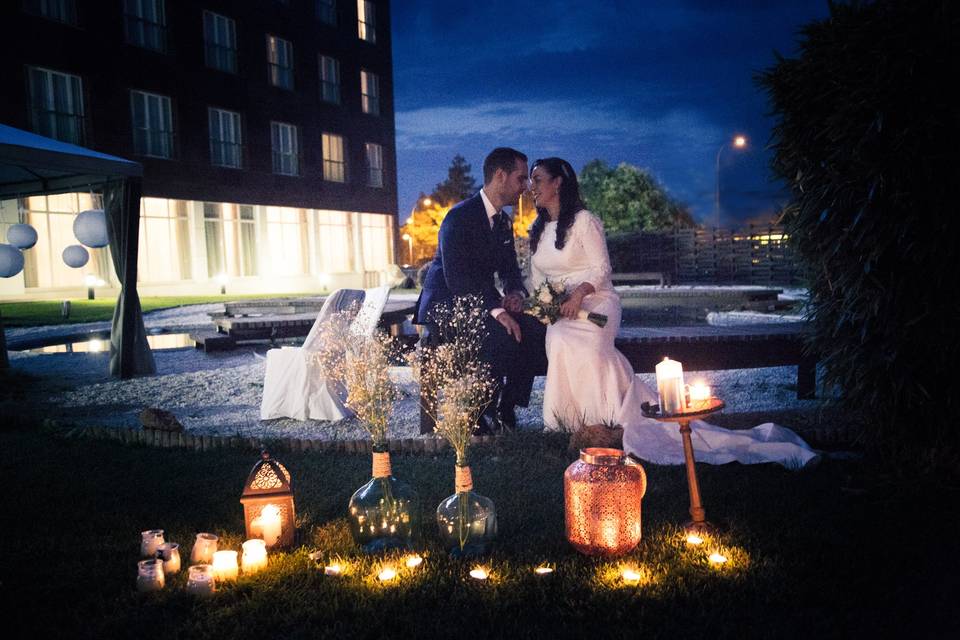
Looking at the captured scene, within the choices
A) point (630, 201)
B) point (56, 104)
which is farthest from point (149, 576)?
point (630, 201)

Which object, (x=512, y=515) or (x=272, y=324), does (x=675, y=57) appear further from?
(x=512, y=515)

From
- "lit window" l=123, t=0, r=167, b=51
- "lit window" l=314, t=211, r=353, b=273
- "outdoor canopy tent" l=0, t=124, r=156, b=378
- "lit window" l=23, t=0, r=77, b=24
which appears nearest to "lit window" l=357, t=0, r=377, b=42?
"lit window" l=314, t=211, r=353, b=273

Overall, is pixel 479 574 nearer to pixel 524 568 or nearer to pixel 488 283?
Answer: pixel 524 568

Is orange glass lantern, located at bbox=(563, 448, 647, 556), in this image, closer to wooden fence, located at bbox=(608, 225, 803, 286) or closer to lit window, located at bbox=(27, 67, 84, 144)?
wooden fence, located at bbox=(608, 225, 803, 286)

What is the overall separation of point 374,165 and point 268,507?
1301 inches

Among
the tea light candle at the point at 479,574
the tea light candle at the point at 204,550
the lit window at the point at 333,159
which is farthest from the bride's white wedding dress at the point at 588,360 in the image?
the lit window at the point at 333,159

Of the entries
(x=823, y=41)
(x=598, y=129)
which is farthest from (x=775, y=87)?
(x=598, y=129)

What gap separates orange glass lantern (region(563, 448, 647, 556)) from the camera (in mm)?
3172

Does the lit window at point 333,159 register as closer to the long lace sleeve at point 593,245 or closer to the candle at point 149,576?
the long lace sleeve at point 593,245

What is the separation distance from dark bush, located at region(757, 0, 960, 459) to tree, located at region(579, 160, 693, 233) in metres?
43.1

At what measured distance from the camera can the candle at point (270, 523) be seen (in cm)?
333

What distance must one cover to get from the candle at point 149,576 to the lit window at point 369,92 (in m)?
33.1

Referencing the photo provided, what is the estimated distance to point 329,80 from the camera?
32344mm

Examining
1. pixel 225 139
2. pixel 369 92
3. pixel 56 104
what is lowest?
pixel 225 139
